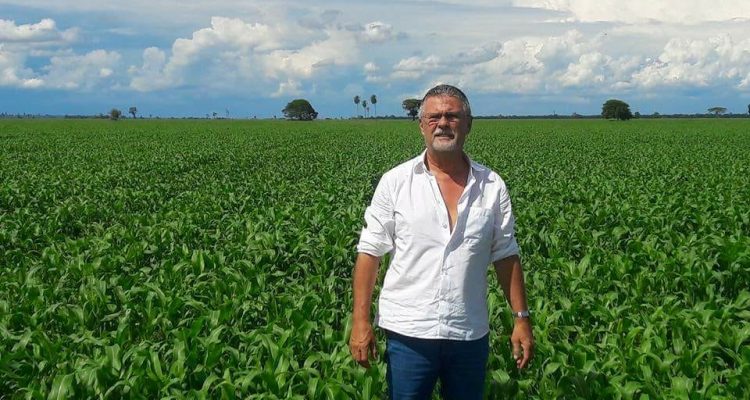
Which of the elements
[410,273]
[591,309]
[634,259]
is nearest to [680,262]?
[634,259]

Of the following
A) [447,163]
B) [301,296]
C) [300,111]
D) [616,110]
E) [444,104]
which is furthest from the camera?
[300,111]

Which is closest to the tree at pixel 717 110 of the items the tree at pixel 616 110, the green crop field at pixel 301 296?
the tree at pixel 616 110

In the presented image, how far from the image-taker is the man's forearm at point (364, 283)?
3.43 m

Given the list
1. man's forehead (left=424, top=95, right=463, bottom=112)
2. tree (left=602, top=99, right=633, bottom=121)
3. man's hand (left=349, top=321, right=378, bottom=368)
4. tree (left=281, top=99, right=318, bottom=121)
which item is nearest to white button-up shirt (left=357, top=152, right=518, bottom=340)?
man's hand (left=349, top=321, right=378, bottom=368)

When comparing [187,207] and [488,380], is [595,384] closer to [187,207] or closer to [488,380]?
[488,380]

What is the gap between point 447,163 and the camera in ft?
10.7

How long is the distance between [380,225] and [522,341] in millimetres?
1006

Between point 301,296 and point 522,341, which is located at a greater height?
point 522,341

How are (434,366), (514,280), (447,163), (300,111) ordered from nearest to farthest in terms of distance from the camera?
1. (447,163)
2. (434,366)
3. (514,280)
4. (300,111)

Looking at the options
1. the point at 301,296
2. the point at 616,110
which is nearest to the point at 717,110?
the point at 616,110

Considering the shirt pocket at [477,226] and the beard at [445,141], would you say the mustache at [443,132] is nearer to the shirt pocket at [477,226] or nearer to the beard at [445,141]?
the beard at [445,141]

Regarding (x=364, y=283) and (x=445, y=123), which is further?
(x=364, y=283)

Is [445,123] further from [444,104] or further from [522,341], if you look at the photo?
[522,341]

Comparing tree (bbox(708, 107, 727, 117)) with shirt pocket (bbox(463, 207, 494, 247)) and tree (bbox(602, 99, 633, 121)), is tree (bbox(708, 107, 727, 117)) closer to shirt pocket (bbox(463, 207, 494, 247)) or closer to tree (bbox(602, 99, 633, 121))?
tree (bbox(602, 99, 633, 121))
